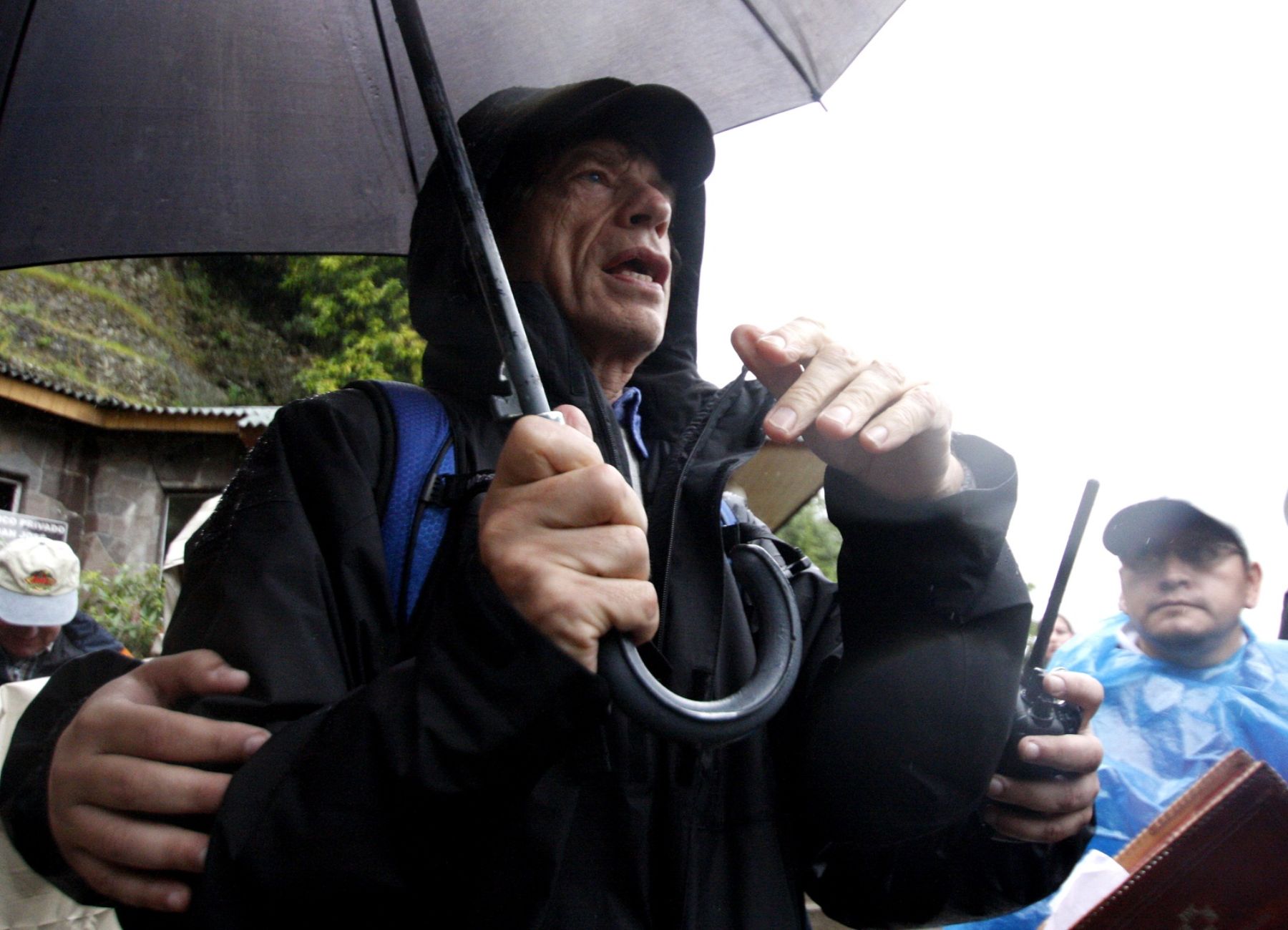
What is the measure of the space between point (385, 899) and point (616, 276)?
1115 mm

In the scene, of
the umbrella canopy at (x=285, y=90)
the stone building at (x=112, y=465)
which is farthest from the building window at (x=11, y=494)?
the umbrella canopy at (x=285, y=90)

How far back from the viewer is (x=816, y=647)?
1570 mm

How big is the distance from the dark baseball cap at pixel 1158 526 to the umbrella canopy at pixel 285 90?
225cm

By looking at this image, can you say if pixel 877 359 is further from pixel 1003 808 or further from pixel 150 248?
pixel 150 248

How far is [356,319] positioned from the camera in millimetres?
17469

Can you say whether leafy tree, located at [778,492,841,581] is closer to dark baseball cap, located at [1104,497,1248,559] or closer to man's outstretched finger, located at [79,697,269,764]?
dark baseball cap, located at [1104,497,1248,559]

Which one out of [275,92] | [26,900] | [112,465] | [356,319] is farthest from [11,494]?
[275,92]

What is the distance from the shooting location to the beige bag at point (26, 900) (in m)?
3.05

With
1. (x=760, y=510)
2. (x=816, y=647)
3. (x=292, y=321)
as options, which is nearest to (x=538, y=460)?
(x=816, y=647)

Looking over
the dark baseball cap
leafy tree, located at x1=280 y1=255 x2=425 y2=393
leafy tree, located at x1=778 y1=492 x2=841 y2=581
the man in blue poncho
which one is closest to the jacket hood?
the man in blue poncho

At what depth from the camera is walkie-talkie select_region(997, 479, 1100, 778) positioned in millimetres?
1355

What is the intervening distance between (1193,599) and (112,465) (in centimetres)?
1364

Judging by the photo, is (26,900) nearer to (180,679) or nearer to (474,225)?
(180,679)

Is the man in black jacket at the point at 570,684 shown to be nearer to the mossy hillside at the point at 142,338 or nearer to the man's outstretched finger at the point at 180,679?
the man's outstretched finger at the point at 180,679
